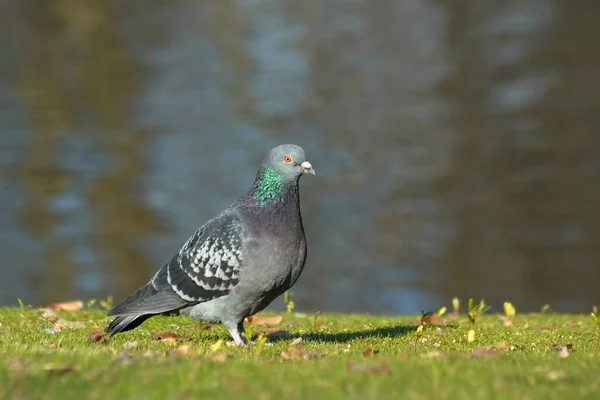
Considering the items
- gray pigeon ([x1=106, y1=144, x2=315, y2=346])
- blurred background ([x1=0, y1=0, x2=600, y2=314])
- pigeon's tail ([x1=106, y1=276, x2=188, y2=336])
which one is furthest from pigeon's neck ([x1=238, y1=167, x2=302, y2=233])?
blurred background ([x1=0, y1=0, x2=600, y2=314])

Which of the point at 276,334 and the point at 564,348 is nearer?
the point at 564,348

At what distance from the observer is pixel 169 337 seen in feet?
36.6

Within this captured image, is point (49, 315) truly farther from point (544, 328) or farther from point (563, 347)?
point (563, 347)

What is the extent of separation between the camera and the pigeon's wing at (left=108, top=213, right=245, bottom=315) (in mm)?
10227

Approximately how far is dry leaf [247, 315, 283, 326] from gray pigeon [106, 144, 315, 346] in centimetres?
254

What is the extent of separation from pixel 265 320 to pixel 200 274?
10.6 feet

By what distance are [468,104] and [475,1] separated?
19.0 metres

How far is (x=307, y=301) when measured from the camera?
77.3 ft

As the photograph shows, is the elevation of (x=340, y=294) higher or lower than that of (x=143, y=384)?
lower

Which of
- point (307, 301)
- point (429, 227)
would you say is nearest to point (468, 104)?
point (429, 227)

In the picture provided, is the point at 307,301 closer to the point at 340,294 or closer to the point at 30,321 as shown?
the point at 340,294

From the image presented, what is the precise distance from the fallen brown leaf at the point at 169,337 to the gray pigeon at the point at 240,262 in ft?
0.91

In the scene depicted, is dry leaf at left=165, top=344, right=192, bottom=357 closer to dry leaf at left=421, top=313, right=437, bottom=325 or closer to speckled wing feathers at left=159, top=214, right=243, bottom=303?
speckled wing feathers at left=159, top=214, right=243, bottom=303

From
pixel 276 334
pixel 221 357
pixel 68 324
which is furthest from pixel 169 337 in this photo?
pixel 221 357
